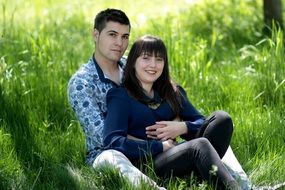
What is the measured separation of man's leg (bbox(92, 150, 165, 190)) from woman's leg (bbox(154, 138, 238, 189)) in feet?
0.60

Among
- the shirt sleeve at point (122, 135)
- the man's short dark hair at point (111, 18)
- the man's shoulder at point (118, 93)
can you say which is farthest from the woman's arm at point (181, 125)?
the man's short dark hair at point (111, 18)

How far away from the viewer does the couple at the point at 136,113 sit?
4.40 metres

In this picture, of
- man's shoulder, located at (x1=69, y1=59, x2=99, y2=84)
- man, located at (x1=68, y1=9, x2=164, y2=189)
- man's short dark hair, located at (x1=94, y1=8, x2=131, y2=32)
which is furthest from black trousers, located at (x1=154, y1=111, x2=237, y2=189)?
man's short dark hair, located at (x1=94, y1=8, x2=131, y2=32)

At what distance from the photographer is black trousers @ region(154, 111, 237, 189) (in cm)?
422

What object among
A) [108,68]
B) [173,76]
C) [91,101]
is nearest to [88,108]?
[91,101]

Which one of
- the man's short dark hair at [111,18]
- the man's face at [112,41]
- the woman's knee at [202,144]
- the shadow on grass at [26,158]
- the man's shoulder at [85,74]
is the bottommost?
the shadow on grass at [26,158]

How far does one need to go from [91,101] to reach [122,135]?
0.33 metres

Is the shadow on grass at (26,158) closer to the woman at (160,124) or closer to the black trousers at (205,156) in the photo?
the woman at (160,124)

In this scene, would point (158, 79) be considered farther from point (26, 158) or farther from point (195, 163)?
point (26, 158)

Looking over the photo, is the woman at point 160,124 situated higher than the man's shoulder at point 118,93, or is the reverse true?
the man's shoulder at point 118,93

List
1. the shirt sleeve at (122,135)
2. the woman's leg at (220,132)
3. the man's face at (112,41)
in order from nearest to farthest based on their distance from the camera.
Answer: the shirt sleeve at (122,135), the woman's leg at (220,132), the man's face at (112,41)

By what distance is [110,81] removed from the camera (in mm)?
4777

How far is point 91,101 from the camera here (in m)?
4.68

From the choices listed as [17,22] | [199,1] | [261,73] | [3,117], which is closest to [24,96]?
[3,117]
